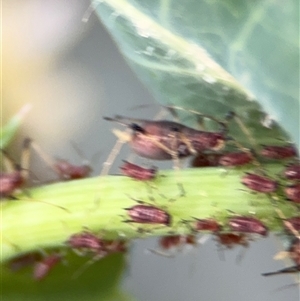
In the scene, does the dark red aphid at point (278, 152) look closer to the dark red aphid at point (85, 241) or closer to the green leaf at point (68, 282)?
the dark red aphid at point (85, 241)

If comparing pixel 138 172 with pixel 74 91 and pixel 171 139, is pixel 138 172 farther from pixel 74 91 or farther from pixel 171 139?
pixel 74 91

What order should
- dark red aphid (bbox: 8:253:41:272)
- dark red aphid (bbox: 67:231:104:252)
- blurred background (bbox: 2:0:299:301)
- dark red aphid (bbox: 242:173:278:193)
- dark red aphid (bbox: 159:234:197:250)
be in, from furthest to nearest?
blurred background (bbox: 2:0:299:301)
dark red aphid (bbox: 8:253:41:272)
dark red aphid (bbox: 159:234:197:250)
dark red aphid (bbox: 67:231:104:252)
dark red aphid (bbox: 242:173:278:193)

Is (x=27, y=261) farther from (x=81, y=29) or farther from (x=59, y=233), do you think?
(x=81, y=29)

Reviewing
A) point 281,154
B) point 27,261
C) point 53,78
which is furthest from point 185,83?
point 53,78

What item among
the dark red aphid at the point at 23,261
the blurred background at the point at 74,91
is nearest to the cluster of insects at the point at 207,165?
the dark red aphid at the point at 23,261

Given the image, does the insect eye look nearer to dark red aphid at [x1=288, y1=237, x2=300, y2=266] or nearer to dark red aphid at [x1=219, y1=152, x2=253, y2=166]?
dark red aphid at [x1=219, y1=152, x2=253, y2=166]

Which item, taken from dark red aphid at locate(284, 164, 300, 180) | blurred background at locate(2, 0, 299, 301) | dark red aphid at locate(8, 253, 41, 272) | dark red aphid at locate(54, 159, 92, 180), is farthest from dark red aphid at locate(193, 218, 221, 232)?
blurred background at locate(2, 0, 299, 301)
